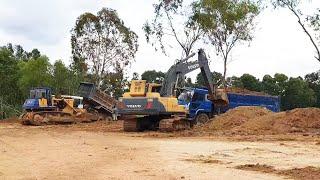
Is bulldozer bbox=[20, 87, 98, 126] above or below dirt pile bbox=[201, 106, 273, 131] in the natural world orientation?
above

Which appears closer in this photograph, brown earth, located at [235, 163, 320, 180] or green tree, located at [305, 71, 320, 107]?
brown earth, located at [235, 163, 320, 180]

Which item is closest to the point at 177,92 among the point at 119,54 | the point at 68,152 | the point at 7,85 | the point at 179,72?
the point at 179,72

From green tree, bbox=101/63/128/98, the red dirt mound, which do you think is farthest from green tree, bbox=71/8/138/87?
the red dirt mound

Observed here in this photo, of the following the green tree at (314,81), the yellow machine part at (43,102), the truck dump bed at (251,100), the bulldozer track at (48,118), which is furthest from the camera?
the green tree at (314,81)

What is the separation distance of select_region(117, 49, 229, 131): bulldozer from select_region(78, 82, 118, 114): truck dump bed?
13.4 m

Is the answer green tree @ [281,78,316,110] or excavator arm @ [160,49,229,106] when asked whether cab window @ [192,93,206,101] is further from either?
green tree @ [281,78,316,110]

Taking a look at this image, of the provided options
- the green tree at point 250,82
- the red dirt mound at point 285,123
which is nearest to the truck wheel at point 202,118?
the red dirt mound at point 285,123

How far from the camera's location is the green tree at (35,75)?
2562 inches

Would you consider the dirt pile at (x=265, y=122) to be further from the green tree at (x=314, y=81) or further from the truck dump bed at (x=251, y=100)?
the green tree at (x=314, y=81)

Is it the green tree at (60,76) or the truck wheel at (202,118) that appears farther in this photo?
the green tree at (60,76)

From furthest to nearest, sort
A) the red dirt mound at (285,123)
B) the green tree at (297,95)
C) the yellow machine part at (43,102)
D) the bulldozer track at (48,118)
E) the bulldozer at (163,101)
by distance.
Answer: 1. the green tree at (297,95)
2. the yellow machine part at (43,102)
3. the bulldozer track at (48,118)
4. the bulldozer at (163,101)
5. the red dirt mound at (285,123)

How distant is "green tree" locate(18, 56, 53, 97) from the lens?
213 ft

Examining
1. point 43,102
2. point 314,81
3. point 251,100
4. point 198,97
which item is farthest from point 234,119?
point 314,81

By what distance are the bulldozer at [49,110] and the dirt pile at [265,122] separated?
52.9ft
